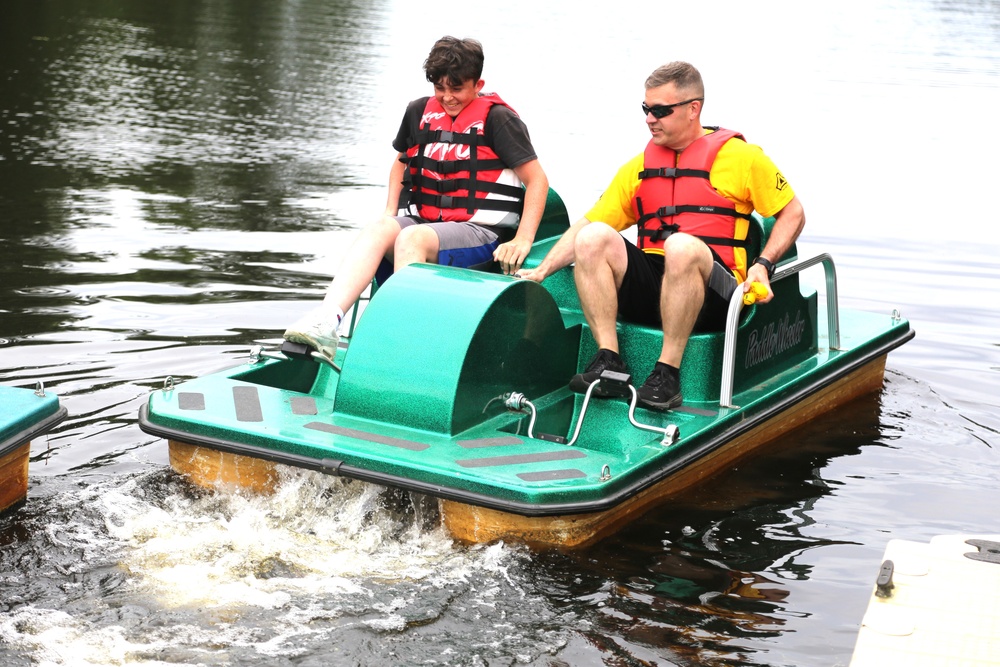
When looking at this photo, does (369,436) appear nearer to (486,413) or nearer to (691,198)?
(486,413)

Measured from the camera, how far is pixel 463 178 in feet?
16.8

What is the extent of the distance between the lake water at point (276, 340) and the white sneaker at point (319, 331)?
55 centimetres

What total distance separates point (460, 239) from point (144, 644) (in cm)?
224

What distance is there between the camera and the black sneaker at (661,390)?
4.43m

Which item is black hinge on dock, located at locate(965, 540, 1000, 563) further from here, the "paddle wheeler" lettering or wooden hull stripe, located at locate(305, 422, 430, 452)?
wooden hull stripe, located at locate(305, 422, 430, 452)

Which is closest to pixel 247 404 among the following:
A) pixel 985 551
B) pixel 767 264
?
pixel 767 264

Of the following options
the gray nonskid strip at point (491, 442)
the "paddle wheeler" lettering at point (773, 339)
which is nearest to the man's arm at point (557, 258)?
the "paddle wheeler" lettering at point (773, 339)

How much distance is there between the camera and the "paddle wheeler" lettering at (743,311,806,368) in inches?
189

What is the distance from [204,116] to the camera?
13.5 metres

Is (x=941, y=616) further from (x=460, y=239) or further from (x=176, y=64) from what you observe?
(x=176, y=64)

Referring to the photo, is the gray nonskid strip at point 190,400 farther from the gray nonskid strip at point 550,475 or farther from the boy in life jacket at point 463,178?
the gray nonskid strip at point 550,475

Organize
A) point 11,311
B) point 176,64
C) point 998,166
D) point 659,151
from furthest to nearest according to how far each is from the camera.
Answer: point 176,64 → point 998,166 → point 11,311 → point 659,151

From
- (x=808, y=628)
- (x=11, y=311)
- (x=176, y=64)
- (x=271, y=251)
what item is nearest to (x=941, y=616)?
(x=808, y=628)

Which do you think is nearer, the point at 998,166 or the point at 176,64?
the point at 998,166
